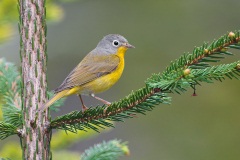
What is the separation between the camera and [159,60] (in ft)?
44.7

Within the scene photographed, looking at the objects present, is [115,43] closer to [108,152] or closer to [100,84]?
[100,84]

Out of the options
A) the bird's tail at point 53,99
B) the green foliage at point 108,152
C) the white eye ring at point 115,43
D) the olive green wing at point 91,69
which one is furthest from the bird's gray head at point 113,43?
the green foliage at point 108,152

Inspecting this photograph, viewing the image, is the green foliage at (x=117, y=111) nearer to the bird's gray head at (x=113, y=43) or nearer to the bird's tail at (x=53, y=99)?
the bird's tail at (x=53, y=99)

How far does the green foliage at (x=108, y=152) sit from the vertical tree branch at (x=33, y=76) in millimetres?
372

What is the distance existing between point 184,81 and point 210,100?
937 centimetres

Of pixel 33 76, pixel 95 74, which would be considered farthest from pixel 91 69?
pixel 33 76

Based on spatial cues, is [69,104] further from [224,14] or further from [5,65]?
[5,65]

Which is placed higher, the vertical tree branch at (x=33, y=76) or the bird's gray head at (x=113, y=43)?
the bird's gray head at (x=113, y=43)

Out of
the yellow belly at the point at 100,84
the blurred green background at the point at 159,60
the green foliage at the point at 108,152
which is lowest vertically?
the green foliage at the point at 108,152

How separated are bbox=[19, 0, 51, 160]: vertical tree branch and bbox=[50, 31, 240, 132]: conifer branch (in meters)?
0.12

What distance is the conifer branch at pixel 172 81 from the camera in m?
2.82

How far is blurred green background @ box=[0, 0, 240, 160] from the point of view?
11.5m

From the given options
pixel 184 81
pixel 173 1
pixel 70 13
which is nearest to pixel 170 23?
pixel 173 1

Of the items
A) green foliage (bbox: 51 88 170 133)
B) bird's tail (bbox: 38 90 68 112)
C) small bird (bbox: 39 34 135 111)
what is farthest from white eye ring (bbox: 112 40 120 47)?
green foliage (bbox: 51 88 170 133)
